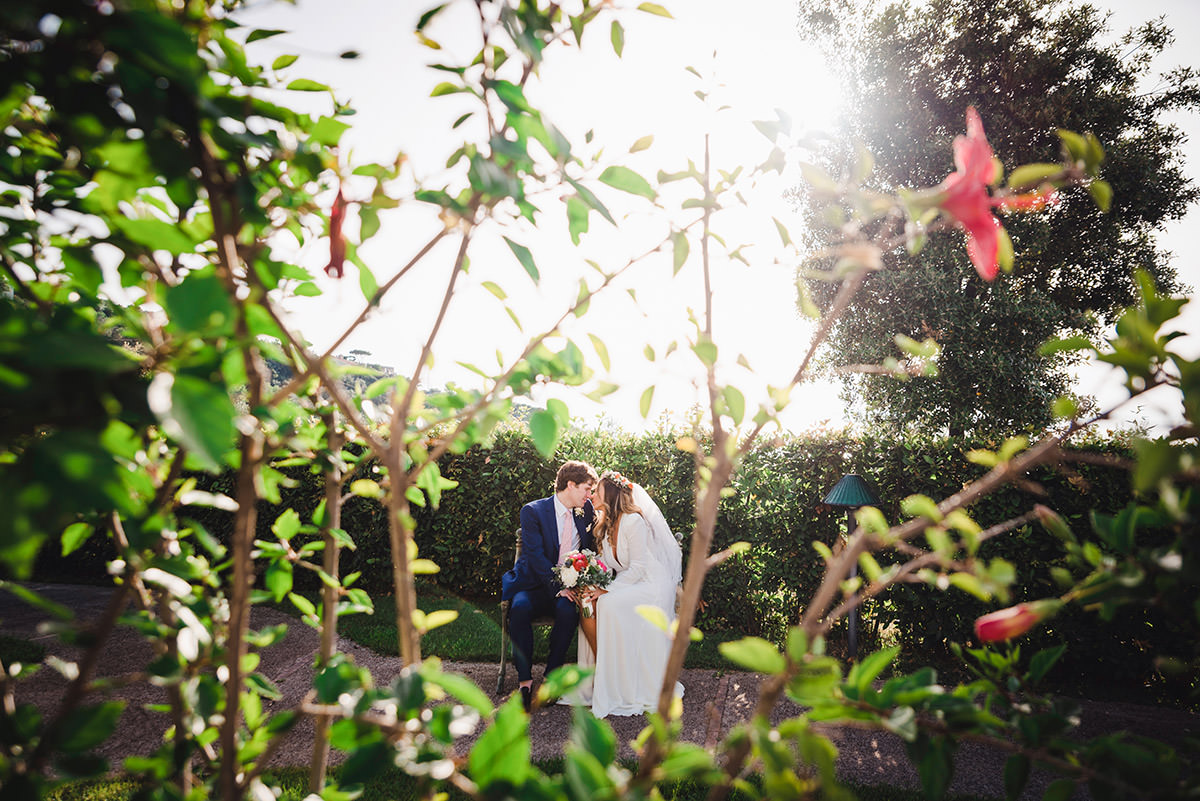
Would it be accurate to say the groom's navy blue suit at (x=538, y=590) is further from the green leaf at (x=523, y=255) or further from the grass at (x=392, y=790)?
the green leaf at (x=523, y=255)

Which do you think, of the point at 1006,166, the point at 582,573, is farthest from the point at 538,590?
the point at 1006,166

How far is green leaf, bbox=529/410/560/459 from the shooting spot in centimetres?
86

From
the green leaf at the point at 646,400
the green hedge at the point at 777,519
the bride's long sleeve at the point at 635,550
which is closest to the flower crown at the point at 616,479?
the bride's long sleeve at the point at 635,550

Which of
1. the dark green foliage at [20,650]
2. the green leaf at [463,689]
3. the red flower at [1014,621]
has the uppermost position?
the red flower at [1014,621]

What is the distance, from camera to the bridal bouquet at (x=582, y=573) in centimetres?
461

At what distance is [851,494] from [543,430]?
4355 mm

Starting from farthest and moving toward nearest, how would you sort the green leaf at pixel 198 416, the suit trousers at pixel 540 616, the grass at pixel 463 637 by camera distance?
1. the grass at pixel 463 637
2. the suit trousers at pixel 540 616
3. the green leaf at pixel 198 416

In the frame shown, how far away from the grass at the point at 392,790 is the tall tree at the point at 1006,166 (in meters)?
8.95

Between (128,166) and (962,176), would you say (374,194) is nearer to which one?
(128,166)

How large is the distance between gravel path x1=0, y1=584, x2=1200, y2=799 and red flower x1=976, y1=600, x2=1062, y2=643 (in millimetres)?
2260

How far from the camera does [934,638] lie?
5047mm

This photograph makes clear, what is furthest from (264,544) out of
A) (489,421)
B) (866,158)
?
(866,158)

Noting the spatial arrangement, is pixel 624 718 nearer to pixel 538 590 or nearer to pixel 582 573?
pixel 582 573

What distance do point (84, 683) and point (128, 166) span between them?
622mm
